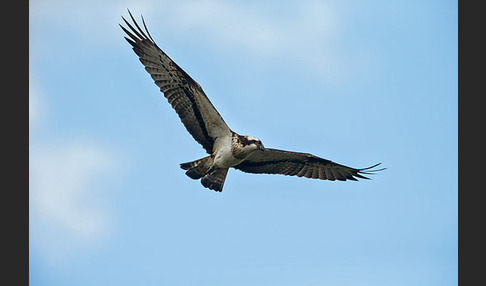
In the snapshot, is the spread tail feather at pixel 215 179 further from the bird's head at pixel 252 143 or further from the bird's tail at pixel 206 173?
the bird's head at pixel 252 143

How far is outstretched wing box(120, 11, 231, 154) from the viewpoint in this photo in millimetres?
14891

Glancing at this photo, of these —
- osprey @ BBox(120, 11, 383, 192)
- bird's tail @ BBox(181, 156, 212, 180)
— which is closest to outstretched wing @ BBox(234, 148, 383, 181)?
osprey @ BBox(120, 11, 383, 192)

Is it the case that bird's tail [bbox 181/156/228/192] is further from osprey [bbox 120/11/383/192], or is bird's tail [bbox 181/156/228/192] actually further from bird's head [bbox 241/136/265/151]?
bird's head [bbox 241/136/265/151]

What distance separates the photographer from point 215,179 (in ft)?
50.9

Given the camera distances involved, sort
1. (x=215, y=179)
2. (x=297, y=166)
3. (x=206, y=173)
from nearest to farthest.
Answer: (x=206, y=173) < (x=215, y=179) < (x=297, y=166)

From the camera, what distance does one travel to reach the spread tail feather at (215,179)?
15.4 metres

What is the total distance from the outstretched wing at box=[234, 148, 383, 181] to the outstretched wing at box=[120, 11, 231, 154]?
3.82ft

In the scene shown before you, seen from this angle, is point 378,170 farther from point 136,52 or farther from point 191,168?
point 136,52

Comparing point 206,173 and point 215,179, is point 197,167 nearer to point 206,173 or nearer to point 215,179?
point 206,173

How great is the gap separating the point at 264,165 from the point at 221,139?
53.5 inches

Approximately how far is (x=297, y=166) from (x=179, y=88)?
9.94 feet

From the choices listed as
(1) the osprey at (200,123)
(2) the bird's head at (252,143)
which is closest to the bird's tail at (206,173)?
(1) the osprey at (200,123)

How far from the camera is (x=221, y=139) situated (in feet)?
50.1

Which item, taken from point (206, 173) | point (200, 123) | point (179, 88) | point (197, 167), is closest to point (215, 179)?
point (206, 173)
